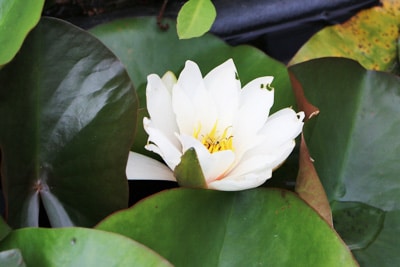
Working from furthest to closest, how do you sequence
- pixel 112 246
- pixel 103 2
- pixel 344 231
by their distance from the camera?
pixel 103 2, pixel 344 231, pixel 112 246

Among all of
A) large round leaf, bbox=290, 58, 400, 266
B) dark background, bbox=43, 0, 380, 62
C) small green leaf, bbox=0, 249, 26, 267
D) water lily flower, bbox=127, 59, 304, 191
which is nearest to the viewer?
small green leaf, bbox=0, 249, 26, 267

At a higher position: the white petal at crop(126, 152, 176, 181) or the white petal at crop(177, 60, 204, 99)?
the white petal at crop(177, 60, 204, 99)

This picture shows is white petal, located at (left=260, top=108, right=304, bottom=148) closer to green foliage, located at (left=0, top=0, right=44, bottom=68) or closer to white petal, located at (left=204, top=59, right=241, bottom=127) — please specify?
white petal, located at (left=204, top=59, right=241, bottom=127)

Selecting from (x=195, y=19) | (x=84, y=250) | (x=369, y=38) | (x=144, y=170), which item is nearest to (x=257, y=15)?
(x=369, y=38)

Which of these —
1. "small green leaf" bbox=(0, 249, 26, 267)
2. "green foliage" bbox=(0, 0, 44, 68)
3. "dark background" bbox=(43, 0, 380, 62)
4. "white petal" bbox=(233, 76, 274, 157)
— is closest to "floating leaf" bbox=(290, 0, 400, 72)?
"dark background" bbox=(43, 0, 380, 62)

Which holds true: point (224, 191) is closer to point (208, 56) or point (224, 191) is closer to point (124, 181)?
point (124, 181)

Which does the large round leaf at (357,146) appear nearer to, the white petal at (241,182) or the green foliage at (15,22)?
the white petal at (241,182)

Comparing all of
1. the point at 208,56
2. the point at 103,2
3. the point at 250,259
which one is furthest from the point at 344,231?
the point at 103,2
